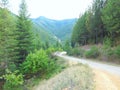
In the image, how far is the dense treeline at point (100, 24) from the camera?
115 feet

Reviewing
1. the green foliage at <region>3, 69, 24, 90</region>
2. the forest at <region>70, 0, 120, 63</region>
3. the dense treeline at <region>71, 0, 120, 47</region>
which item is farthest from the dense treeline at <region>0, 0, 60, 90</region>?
the dense treeline at <region>71, 0, 120, 47</region>

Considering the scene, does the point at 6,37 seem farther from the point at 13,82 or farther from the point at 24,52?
the point at 13,82

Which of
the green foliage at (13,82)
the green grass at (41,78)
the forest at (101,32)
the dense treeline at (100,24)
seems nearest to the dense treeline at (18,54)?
the green foliage at (13,82)

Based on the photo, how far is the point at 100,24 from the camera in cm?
4922

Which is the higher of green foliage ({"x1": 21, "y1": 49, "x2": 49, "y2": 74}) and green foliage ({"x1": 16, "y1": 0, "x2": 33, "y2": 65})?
green foliage ({"x1": 16, "y1": 0, "x2": 33, "y2": 65})

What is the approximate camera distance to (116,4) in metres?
Answer: 34.5

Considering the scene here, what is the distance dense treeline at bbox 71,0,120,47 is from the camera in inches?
1380

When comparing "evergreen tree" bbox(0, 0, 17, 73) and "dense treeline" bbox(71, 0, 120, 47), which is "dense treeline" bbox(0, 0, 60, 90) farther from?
→ "dense treeline" bbox(71, 0, 120, 47)

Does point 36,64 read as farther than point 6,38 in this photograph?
No

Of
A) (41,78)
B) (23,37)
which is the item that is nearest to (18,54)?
(23,37)

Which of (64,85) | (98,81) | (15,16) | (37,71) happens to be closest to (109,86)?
(98,81)

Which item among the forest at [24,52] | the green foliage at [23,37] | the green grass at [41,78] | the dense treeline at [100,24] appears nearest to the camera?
the green grass at [41,78]

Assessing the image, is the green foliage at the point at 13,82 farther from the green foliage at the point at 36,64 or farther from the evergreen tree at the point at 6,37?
the evergreen tree at the point at 6,37

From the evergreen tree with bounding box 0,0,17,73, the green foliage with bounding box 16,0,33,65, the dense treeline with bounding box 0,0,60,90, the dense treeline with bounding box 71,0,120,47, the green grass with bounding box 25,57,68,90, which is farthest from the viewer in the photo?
the dense treeline with bounding box 71,0,120,47
